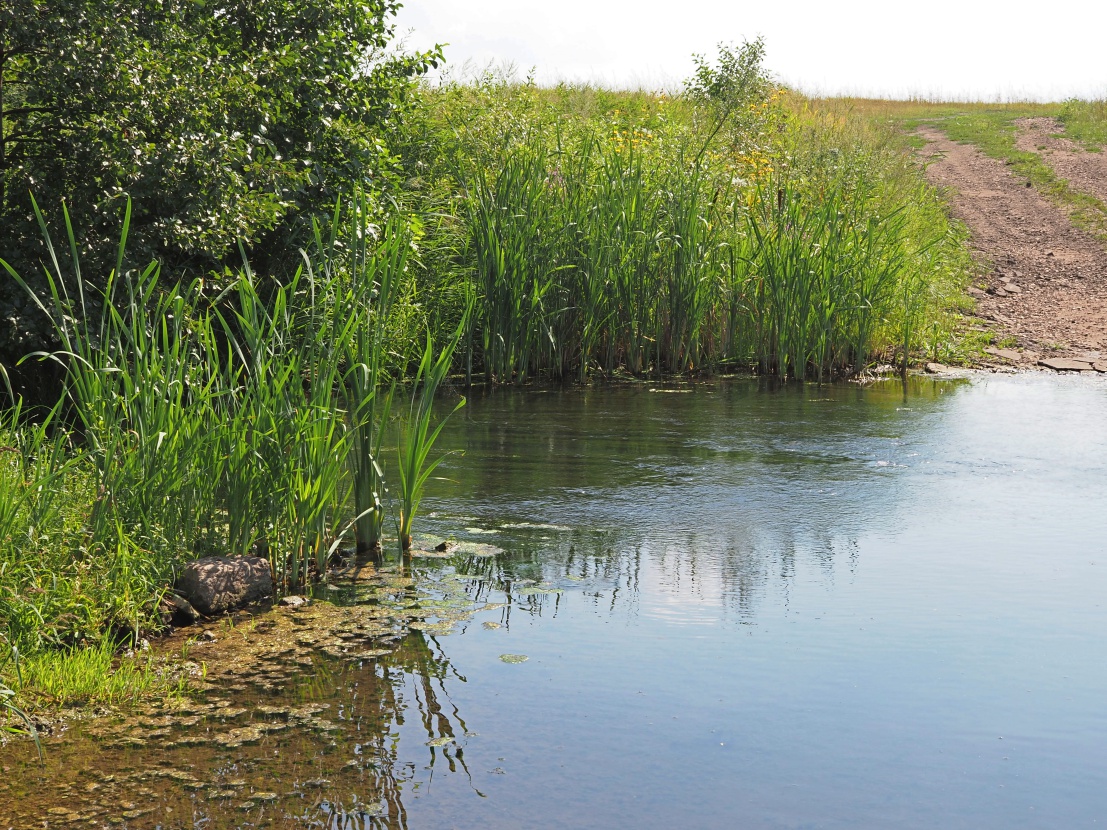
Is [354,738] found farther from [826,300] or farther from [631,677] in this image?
[826,300]

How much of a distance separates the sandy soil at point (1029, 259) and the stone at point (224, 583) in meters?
9.73

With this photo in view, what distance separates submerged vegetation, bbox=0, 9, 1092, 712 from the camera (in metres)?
4.08

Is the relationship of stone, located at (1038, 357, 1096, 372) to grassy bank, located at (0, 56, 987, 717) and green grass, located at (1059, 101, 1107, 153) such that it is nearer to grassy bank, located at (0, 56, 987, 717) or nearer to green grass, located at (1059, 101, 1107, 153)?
grassy bank, located at (0, 56, 987, 717)

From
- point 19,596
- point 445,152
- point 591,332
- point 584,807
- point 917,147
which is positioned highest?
point 917,147

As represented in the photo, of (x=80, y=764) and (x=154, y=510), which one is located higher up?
(x=154, y=510)

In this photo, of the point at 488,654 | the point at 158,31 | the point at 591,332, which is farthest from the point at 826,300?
the point at 488,654

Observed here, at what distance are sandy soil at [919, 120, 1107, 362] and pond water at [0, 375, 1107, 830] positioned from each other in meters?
6.98

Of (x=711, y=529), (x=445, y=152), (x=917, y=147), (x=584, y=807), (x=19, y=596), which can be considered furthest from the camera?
(x=917, y=147)

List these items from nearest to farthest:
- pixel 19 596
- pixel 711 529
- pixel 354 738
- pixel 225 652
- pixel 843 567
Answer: pixel 354 738
pixel 19 596
pixel 225 652
pixel 843 567
pixel 711 529

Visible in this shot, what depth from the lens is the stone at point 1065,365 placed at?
1132 centimetres

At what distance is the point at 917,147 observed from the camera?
25.2m

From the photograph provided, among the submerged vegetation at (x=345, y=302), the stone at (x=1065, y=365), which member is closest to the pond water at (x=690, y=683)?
the submerged vegetation at (x=345, y=302)

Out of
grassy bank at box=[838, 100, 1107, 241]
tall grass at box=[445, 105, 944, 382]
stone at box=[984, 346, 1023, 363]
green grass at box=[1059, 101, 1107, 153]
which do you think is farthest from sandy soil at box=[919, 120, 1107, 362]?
tall grass at box=[445, 105, 944, 382]

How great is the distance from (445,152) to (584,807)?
929 cm
